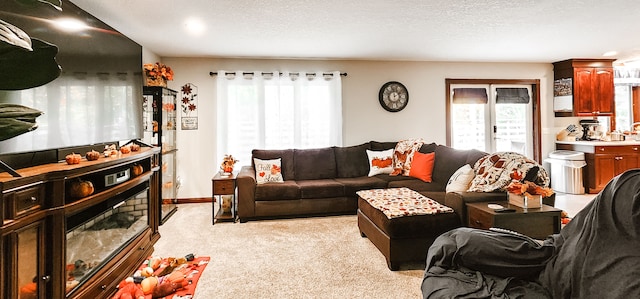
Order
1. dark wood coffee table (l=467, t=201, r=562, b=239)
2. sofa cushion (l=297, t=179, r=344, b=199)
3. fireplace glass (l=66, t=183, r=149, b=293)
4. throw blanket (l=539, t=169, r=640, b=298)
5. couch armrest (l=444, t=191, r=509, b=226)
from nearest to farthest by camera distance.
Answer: throw blanket (l=539, t=169, r=640, b=298)
fireplace glass (l=66, t=183, r=149, b=293)
dark wood coffee table (l=467, t=201, r=562, b=239)
couch armrest (l=444, t=191, r=509, b=226)
sofa cushion (l=297, t=179, r=344, b=199)

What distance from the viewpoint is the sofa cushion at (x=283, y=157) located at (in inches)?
185

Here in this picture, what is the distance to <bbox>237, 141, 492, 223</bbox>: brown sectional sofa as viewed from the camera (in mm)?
4023

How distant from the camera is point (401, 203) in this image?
2.92 metres

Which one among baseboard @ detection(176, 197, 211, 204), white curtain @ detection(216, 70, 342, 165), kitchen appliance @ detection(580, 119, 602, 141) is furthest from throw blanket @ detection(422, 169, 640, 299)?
kitchen appliance @ detection(580, 119, 602, 141)

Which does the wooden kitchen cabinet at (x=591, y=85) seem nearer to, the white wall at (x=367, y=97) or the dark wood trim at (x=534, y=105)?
the white wall at (x=367, y=97)

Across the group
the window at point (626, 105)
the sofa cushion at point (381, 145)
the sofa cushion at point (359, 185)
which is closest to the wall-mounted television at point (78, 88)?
the sofa cushion at point (359, 185)

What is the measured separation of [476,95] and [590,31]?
6.38 ft

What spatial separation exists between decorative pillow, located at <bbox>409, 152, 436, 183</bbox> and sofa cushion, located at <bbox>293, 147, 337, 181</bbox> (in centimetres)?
116

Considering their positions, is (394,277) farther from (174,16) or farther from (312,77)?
(312,77)

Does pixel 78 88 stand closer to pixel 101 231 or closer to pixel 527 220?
pixel 101 231

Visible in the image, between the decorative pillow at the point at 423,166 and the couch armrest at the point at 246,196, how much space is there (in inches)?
87.4

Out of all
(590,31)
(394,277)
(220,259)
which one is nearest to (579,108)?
(590,31)

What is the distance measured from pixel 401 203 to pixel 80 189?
243 centimetres

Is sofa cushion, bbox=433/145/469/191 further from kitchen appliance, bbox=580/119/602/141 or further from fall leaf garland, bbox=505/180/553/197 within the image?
kitchen appliance, bbox=580/119/602/141
